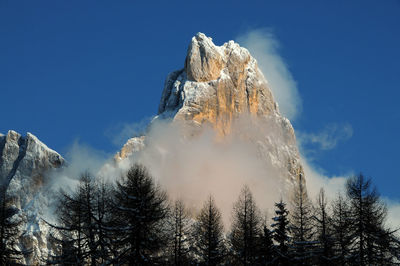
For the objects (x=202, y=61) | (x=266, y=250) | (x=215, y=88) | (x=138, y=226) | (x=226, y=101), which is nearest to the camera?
(x=138, y=226)

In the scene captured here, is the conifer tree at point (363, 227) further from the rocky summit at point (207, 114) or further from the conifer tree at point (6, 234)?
the rocky summit at point (207, 114)

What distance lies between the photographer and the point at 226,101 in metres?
187

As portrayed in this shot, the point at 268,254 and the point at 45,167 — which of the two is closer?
the point at 268,254

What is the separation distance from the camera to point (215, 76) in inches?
7431

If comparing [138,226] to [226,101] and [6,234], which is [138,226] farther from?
[226,101]

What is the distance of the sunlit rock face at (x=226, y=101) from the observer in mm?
183500

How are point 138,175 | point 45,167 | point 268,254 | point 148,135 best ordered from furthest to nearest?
point 148,135, point 45,167, point 268,254, point 138,175

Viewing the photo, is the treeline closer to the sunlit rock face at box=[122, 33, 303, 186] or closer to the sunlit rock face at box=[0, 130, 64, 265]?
the sunlit rock face at box=[0, 130, 64, 265]

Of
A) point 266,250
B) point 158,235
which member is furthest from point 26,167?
point 158,235

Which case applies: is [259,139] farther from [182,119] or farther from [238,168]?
[182,119]

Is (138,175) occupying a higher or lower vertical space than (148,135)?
lower

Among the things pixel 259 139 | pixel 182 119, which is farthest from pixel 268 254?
pixel 259 139

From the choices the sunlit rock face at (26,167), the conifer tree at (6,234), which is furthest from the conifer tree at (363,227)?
the sunlit rock face at (26,167)

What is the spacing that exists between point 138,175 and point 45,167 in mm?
132183
